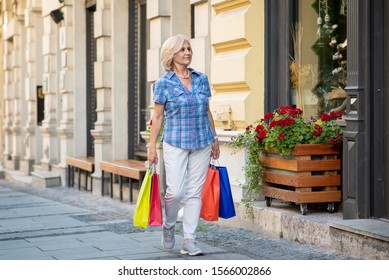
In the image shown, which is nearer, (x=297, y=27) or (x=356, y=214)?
(x=356, y=214)

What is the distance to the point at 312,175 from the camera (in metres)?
8.14

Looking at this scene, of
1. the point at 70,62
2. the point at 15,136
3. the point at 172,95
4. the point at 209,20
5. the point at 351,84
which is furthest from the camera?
the point at 15,136

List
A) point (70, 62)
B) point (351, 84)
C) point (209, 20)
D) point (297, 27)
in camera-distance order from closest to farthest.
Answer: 1. point (351, 84)
2. point (297, 27)
3. point (209, 20)
4. point (70, 62)

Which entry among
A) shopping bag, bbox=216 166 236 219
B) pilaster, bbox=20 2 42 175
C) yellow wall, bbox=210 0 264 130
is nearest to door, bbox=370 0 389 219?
shopping bag, bbox=216 166 236 219

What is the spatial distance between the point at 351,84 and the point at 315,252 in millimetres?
1508

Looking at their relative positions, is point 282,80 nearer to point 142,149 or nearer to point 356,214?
point 356,214

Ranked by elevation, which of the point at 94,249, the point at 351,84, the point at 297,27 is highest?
the point at 297,27

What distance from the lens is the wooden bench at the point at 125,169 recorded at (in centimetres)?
1251

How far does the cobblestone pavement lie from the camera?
24.8ft

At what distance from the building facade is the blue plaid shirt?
4.58 ft

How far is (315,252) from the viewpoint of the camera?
24.6ft

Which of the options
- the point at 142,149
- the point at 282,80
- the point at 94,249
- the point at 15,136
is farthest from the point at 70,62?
the point at 94,249

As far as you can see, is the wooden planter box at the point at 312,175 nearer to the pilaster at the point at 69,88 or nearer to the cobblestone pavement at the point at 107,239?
the cobblestone pavement at the point at 107,239

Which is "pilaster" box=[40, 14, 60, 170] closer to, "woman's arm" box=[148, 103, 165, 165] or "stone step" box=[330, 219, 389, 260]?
"woman's arm" box=[148, 103, 165, 165]
